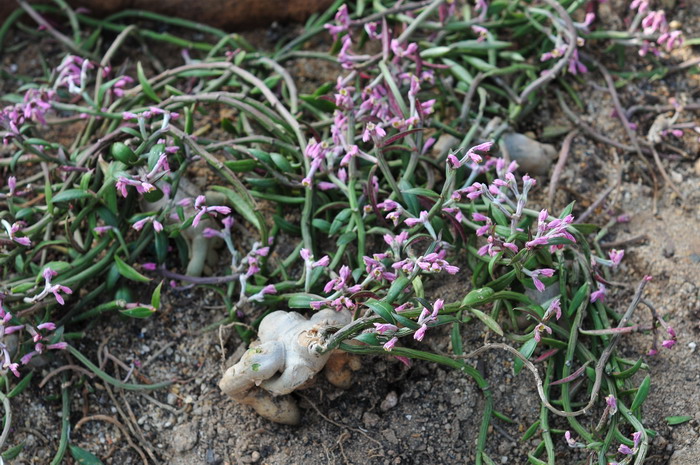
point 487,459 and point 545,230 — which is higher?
point 545,230

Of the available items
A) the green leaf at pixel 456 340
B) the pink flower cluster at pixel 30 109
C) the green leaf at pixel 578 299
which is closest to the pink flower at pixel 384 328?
the green leaf at pixel 456 340

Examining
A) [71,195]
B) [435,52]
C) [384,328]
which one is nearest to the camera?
[384,328]

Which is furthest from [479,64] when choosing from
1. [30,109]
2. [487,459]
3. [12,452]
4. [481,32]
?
[12,452]

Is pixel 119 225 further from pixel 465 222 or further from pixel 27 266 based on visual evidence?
pixel 465 222

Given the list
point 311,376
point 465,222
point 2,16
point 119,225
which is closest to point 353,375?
point 311,376

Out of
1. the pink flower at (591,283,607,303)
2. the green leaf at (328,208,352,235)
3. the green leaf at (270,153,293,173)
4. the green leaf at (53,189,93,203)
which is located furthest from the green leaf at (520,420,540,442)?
the green leaf at (53,189,93,203)

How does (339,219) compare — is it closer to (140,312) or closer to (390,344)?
(390,344)

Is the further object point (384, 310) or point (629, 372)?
point (629, 372)
